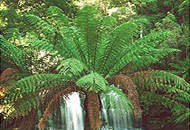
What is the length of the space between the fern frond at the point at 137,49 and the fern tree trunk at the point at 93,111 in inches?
27.4

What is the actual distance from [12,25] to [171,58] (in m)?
5.25

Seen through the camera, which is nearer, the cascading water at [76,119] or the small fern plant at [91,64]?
the small fern plant at [91,64]

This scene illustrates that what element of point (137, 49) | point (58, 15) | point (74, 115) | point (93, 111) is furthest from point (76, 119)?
point (137, 49)

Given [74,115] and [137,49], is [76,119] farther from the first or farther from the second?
[137,49]

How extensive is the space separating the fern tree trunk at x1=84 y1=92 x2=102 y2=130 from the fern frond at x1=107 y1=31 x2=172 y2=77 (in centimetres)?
70

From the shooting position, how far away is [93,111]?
14.5 ft

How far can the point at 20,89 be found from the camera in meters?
4.38

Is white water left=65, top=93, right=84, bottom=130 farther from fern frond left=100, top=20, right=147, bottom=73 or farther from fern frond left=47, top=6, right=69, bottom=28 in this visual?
fern frond left=47, top=6, right=69, bottom=28

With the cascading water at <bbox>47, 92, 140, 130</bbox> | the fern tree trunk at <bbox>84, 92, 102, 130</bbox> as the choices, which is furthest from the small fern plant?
the cascading water at <bbox>47, 92, 140, 130</bbox>

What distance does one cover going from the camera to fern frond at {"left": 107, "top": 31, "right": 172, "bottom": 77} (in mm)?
4719

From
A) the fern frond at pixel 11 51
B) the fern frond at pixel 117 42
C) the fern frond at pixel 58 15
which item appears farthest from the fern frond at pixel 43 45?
the fern frond at pixel 117 42

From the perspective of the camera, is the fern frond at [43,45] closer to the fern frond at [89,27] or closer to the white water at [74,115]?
the fern frond at [89,27]

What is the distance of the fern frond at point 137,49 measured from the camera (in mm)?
4719

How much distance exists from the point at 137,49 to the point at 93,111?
4.38 ft
